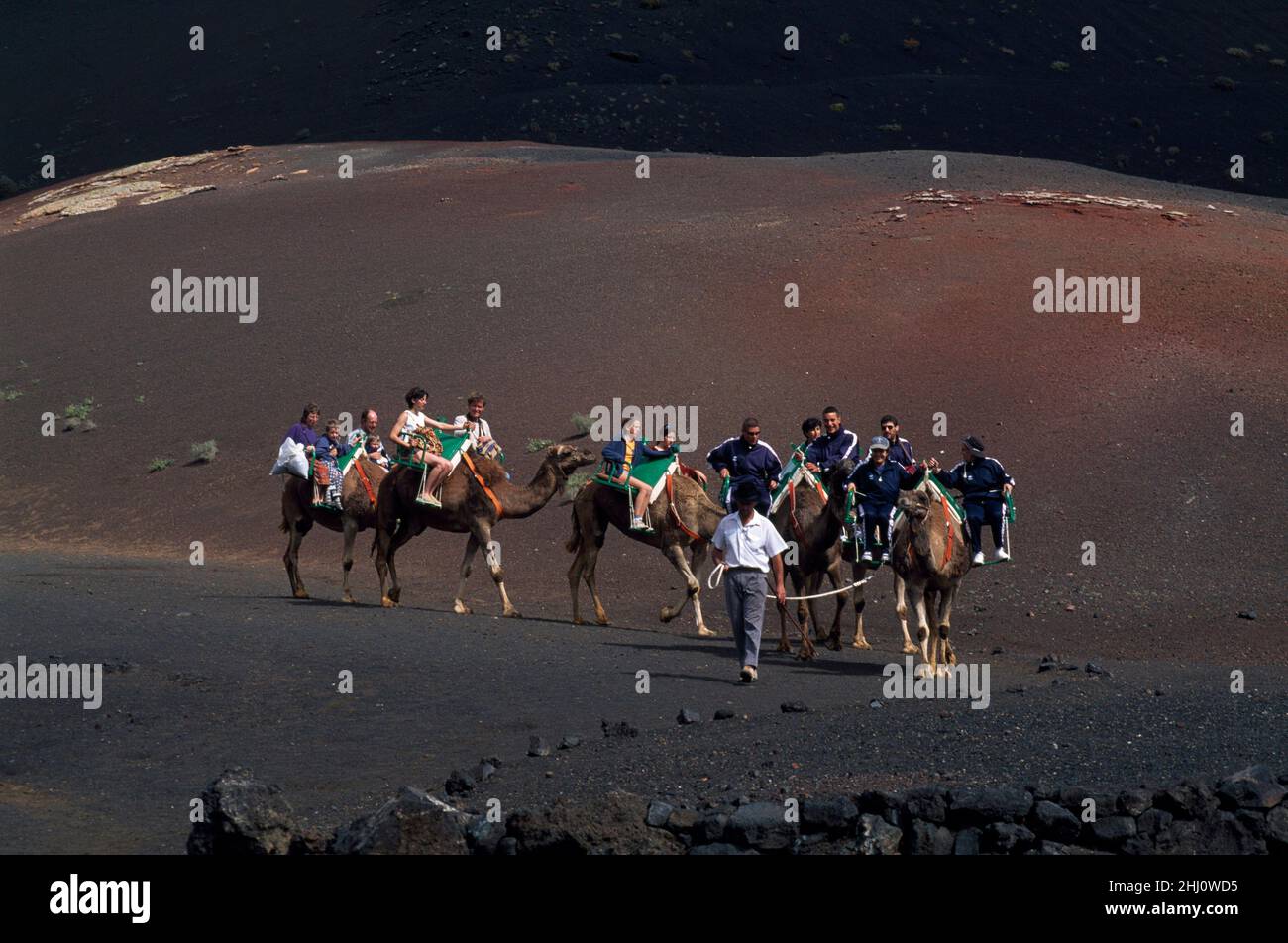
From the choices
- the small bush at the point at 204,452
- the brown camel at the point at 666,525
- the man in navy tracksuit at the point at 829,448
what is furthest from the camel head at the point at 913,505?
the small bush at the point at 204,452

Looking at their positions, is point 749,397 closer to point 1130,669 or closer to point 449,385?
point 449,385

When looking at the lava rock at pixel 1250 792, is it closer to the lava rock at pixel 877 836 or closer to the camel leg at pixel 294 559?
the lava rock at pixel 877 836

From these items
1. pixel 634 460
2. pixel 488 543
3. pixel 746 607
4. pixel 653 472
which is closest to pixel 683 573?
pixel 653 472

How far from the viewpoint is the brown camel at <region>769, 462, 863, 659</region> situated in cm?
1816

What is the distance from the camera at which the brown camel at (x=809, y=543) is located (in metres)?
18.2

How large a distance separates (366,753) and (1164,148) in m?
50.0

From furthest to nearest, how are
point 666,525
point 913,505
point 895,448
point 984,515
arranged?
point 666,525 → point 895,448 → point 984,515 → point 913,505

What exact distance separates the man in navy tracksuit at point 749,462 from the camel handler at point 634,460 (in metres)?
1.18

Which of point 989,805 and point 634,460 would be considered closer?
point 989,805

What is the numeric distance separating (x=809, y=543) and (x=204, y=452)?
16.1 metres

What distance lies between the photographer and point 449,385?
31656 millimetres

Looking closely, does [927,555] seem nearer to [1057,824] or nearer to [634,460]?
[634,460]

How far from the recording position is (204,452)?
31281mm
